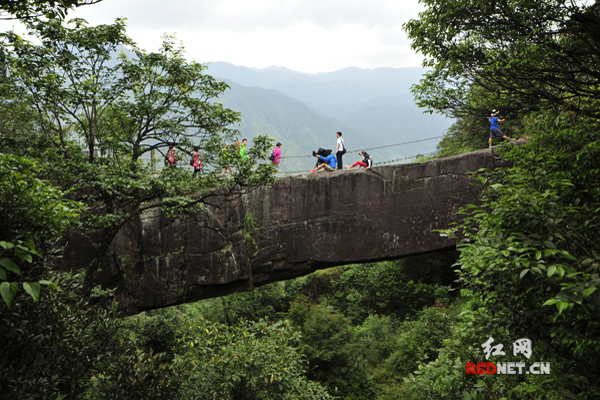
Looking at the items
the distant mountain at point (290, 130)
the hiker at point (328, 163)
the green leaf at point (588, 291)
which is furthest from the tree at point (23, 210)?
the distant mountain at point (290, 130)

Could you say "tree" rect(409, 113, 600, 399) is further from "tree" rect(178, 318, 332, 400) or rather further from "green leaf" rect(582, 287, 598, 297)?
"tree" rect(178, 318, 332, 400)

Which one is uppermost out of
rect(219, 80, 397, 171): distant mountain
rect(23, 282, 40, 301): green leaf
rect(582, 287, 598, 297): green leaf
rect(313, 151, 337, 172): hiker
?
rect(219, 80, 397, 171): distant mountain

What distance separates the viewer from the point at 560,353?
10.8ft

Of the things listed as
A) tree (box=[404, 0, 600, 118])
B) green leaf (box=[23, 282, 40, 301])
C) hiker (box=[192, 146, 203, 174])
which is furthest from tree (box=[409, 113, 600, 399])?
hiker (box=[192, 146, 203, 174])

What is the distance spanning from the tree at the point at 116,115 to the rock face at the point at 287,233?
81.0 inches

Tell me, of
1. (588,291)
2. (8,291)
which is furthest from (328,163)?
(8,291)

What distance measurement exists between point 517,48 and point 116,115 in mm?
8299

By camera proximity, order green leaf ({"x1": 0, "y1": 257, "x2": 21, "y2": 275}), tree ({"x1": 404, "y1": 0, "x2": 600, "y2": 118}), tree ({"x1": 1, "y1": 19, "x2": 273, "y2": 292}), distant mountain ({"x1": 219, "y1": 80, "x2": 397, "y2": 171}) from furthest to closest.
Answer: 1. distant mountain ({"x1": 219, "y1": 80, "x2": 397, "y2": 171})
2. tree ({"x1": 1, "y1": 19, "x2": 273, "y2": 292})
3. tree ({"x1": 404, "y1": 0, "x2": 600, "y2": 118})
4. green leaf ({"x1": 0, "y1": 257, "x2": 21, "y2": 275})

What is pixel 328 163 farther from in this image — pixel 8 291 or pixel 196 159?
pixel 8 291

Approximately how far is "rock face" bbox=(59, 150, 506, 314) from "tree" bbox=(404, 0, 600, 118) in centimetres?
278

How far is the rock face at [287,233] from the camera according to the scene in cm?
1059

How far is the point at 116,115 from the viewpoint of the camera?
8719mm

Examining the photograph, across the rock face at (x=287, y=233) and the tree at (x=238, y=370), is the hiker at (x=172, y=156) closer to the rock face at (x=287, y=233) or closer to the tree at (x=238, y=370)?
the rock face at (x=287, y=233)

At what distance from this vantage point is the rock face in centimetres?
1059
